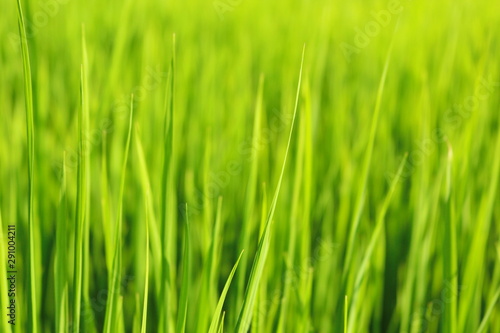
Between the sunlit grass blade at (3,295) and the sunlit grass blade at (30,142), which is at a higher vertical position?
the sunlit grass blade at (30,142)

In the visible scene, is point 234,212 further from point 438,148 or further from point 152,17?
point 152,17

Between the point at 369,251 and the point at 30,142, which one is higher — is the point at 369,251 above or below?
below

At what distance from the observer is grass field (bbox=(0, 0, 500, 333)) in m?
0.41

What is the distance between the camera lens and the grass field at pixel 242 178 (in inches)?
16.2

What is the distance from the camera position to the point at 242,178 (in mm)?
844

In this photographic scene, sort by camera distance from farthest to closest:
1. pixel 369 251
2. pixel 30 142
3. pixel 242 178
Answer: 1. pixel 242 178
2. pixel 369 251
3. pixel 30 142

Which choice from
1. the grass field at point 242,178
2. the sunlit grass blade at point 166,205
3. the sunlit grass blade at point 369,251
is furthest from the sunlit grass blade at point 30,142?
the sunlit grass blade at point 369,251

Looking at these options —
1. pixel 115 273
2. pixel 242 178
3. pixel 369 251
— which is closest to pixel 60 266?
pixel 115 273

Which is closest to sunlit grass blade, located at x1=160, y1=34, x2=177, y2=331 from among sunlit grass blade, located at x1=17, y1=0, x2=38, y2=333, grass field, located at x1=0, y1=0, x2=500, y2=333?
grass field, located at x1=0, y1=0, x2=500, y2=333

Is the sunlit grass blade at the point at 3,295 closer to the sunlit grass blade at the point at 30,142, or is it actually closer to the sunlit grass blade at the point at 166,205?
the sunlit grass blade at the point at 30,142

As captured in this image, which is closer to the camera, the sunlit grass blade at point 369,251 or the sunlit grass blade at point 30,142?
the sunlit grass blade at point 30,142

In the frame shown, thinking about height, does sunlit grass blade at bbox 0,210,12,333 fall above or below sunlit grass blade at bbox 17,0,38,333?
below

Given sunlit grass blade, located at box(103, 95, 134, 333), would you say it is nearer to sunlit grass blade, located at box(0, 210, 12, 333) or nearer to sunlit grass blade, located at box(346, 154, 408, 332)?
sunlit grass blade, located at box(0, 210, 12, 333)

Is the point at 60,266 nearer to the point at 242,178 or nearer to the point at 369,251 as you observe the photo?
the point at 369,251
